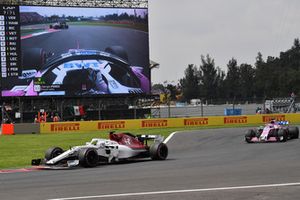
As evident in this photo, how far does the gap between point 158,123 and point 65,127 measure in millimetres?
7440

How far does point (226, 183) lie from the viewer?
11.0 m

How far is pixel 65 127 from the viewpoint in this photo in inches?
1617

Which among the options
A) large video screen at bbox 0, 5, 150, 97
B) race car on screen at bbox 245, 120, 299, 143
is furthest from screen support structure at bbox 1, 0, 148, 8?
race car on screen at bbox 245, 120, 299, 143

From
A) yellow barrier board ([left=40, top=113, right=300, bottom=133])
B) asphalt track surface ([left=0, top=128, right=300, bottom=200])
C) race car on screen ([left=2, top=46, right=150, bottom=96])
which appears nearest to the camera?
asphalt track surface ([left=0, top=128, right=300, bottom=200])

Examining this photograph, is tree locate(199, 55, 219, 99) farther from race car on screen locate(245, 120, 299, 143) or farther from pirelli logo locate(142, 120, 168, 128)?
race car on screen locate(245, 120, 299, 143)

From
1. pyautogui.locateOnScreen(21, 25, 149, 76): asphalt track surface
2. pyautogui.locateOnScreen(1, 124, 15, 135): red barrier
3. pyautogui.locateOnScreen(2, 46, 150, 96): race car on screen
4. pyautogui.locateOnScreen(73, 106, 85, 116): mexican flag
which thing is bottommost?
pyautogui.locateOnScreen(1, 124, 15, 135): red barrier

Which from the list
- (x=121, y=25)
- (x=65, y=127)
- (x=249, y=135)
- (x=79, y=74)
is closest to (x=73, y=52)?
(x=79, y=74)

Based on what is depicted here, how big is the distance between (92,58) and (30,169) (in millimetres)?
32542

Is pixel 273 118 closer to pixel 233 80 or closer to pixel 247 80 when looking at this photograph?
pixel 247 80

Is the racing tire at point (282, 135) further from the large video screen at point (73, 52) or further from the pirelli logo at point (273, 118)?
the large video screen at point (73, 52)

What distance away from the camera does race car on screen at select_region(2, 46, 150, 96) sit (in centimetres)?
4631

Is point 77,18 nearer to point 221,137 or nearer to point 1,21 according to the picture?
point 1,21

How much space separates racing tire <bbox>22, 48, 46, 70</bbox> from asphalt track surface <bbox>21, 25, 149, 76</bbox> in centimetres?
40

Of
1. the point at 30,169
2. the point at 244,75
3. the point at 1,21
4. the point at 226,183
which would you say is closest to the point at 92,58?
the point at 1,21
